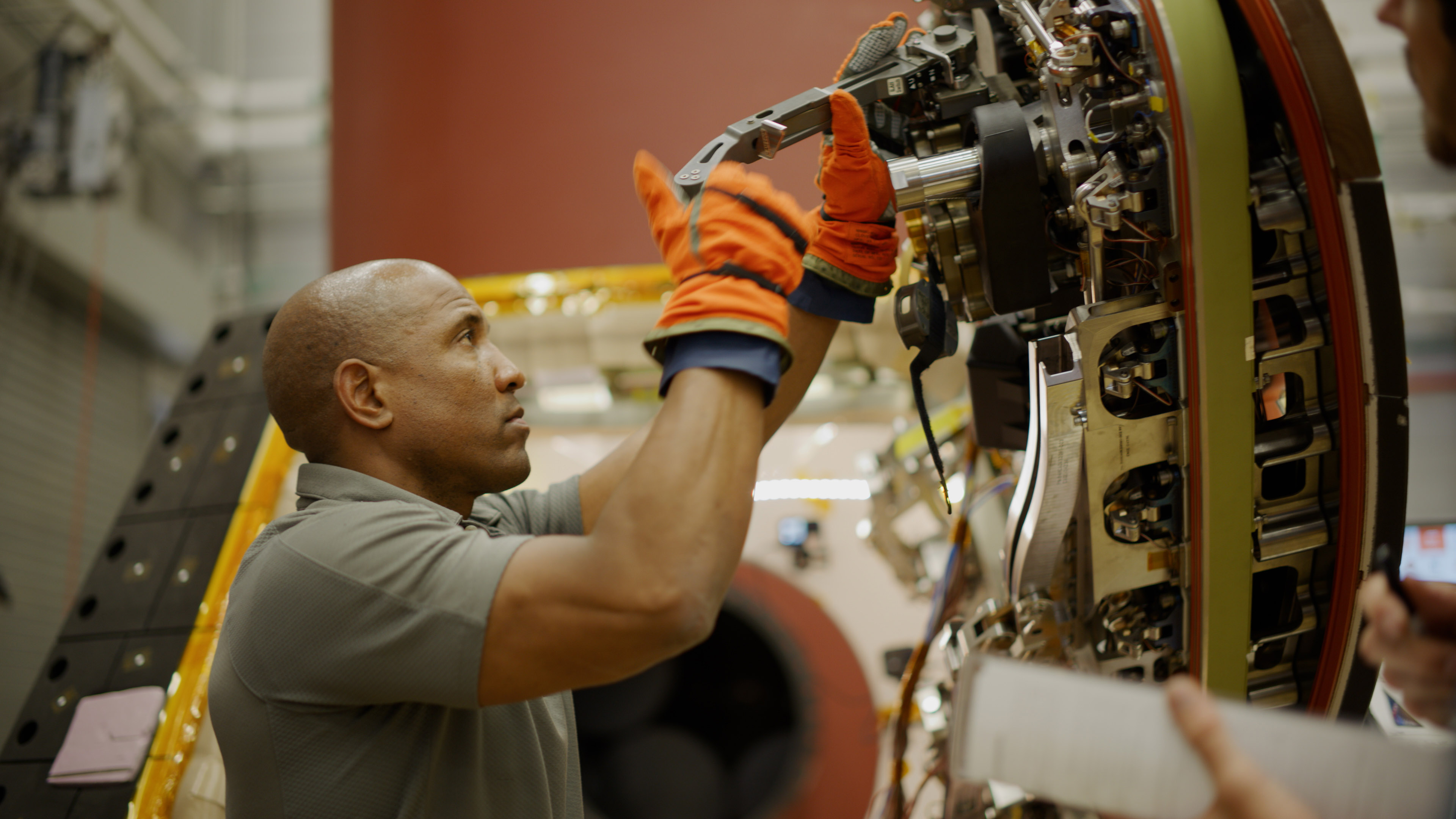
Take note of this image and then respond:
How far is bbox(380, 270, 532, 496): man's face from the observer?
67.2 inches

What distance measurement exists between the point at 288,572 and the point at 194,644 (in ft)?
5.49

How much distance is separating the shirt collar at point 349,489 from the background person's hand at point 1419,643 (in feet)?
4.37

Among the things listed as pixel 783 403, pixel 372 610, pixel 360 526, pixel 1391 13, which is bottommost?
pixel 372 610

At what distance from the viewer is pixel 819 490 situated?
4.36 m

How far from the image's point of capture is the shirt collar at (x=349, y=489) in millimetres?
1650

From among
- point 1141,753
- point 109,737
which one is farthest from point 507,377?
point 109,737

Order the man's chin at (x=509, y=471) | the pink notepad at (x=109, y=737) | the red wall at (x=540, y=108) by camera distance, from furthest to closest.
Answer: the red wall at (x=540, y=108) < the pink notepad at (x=109, y=737) < the man's chin at (x=509, y=471)

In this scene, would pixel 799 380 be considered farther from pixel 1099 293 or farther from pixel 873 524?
pixel 873 524

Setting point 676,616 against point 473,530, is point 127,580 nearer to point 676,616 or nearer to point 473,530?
point 473,530

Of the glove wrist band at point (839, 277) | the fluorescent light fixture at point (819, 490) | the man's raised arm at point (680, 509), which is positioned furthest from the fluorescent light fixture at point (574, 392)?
the man's raised arm at point (680, 509)

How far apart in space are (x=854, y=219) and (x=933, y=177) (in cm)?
15

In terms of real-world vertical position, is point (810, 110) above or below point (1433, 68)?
above

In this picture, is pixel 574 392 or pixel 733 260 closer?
pixel 733 260

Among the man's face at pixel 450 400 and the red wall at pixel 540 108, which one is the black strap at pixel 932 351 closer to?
the man's face at pixel 450 400
